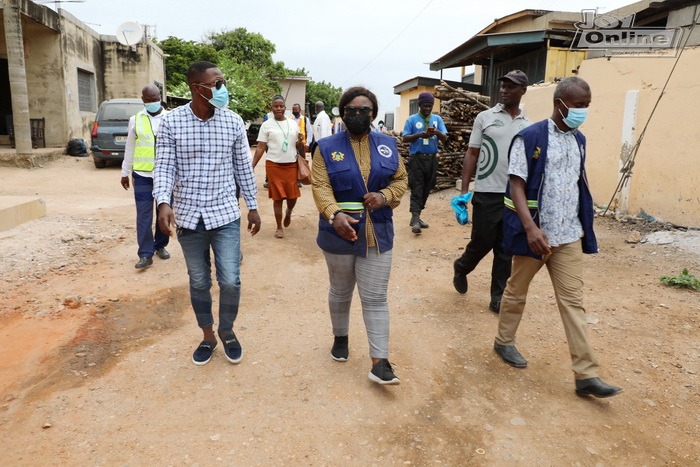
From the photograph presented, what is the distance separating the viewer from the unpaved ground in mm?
2678

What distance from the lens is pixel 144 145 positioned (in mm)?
5285

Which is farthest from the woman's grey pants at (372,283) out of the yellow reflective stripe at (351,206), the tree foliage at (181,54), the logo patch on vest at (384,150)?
the tree foliage at (181,54)

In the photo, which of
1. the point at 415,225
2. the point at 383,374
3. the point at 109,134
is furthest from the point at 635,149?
the point at 109,134

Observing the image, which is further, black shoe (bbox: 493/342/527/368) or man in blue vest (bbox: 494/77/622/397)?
black shoe (bbox: 493/342/527/368)

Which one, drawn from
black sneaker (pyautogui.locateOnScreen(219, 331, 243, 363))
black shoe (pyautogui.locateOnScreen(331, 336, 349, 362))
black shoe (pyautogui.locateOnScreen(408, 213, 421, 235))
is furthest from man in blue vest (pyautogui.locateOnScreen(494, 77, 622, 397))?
black shoe (pyautogui.locateOnScreen(408, 213, 421, 235))

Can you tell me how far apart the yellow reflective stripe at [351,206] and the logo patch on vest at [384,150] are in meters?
0.33

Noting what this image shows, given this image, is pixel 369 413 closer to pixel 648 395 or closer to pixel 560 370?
pixel 560 370

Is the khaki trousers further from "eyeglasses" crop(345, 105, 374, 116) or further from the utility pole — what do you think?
the utility pole

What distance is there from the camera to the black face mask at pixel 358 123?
305 centimetres

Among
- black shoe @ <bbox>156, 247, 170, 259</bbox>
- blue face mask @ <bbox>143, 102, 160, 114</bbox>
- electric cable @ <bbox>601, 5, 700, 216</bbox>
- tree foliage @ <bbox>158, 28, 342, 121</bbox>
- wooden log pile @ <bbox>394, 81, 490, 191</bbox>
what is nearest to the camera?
blue face mask @ <bbox>143, 102, 160, 114</bbox>

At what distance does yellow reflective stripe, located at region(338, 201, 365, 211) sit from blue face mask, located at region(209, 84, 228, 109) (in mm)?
996

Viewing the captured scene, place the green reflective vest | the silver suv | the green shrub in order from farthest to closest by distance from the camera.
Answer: the silver suv, the green reflective vest, the green shrub

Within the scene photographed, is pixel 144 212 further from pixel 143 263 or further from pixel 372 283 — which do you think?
pixel 372 283

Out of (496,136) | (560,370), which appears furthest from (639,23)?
(560,370)
